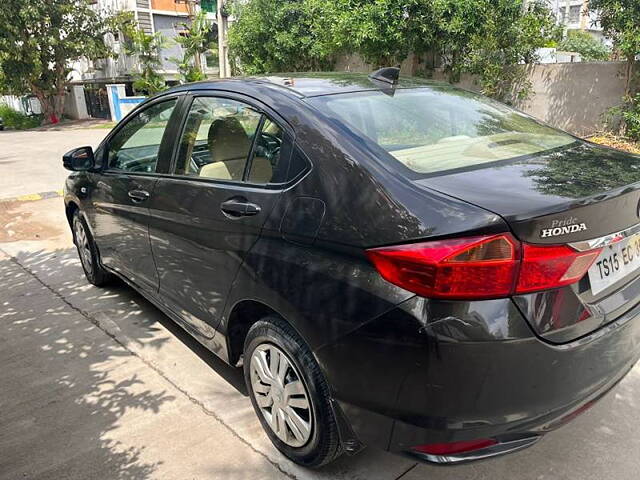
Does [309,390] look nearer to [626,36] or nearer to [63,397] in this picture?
[63,397]

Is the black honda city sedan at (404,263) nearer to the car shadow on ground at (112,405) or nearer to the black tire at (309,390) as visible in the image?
the black tire at (309,390)

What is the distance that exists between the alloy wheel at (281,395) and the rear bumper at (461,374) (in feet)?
1.19

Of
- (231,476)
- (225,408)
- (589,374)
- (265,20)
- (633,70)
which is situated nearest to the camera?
(589,374)

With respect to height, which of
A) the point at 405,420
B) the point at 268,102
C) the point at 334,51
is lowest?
the point at 405,420

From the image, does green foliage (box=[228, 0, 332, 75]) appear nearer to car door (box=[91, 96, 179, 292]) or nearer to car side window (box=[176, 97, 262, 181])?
car door (box=[91, 96, 179, 292])

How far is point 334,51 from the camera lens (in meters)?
12.4

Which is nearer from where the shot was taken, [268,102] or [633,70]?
[268,102]

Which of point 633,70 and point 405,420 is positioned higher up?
point 633,70

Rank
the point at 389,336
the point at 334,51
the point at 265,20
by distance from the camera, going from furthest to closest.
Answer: the point at 265,20, the point at 334,51, the point at 389,336

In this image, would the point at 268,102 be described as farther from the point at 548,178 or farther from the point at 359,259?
the point at 548,178

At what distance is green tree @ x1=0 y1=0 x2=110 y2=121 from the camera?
72.9 feet

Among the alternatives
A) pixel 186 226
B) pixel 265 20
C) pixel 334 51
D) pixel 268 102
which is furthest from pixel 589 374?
pixel 265 20

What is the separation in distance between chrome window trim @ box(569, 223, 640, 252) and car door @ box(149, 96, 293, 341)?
114 cm

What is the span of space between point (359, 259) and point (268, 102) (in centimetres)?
99
